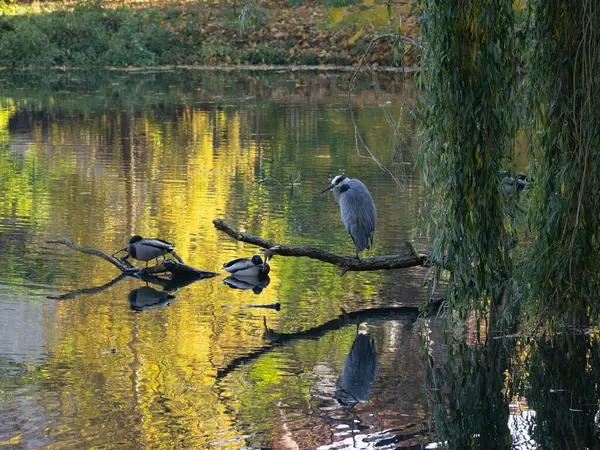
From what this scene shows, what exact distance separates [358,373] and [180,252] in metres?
4.34

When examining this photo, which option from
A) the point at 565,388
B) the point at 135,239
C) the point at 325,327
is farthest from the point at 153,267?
the point at 565,388

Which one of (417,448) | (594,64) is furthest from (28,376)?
(594,64)

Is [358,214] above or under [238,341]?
above

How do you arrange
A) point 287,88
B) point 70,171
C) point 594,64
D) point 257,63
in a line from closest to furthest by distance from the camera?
point 594,64
point 70,171
point 287,88
point 257,63

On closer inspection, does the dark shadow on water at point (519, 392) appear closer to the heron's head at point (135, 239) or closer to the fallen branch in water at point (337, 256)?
the fallen branch in water at point (337, 256)

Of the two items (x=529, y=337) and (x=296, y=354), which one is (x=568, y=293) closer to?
(x=529, y=337)

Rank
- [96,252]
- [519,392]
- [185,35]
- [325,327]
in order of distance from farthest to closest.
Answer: [185,35] → [96,252] → [325,327] → [519,392]

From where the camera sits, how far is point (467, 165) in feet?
25.5

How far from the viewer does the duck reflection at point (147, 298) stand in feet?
32.9

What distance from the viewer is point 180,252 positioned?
12094 mm

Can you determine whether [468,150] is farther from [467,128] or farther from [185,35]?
[185,35]

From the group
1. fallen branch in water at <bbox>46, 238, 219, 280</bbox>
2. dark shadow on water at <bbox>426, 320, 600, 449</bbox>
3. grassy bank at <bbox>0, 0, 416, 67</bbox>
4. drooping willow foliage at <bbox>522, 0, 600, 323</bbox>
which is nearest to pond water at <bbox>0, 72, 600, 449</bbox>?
dark shadow on water at <bbox>426, 320, 600, 449</bbox>

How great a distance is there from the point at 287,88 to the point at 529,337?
26.8 m

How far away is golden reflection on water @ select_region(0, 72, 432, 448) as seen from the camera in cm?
735
